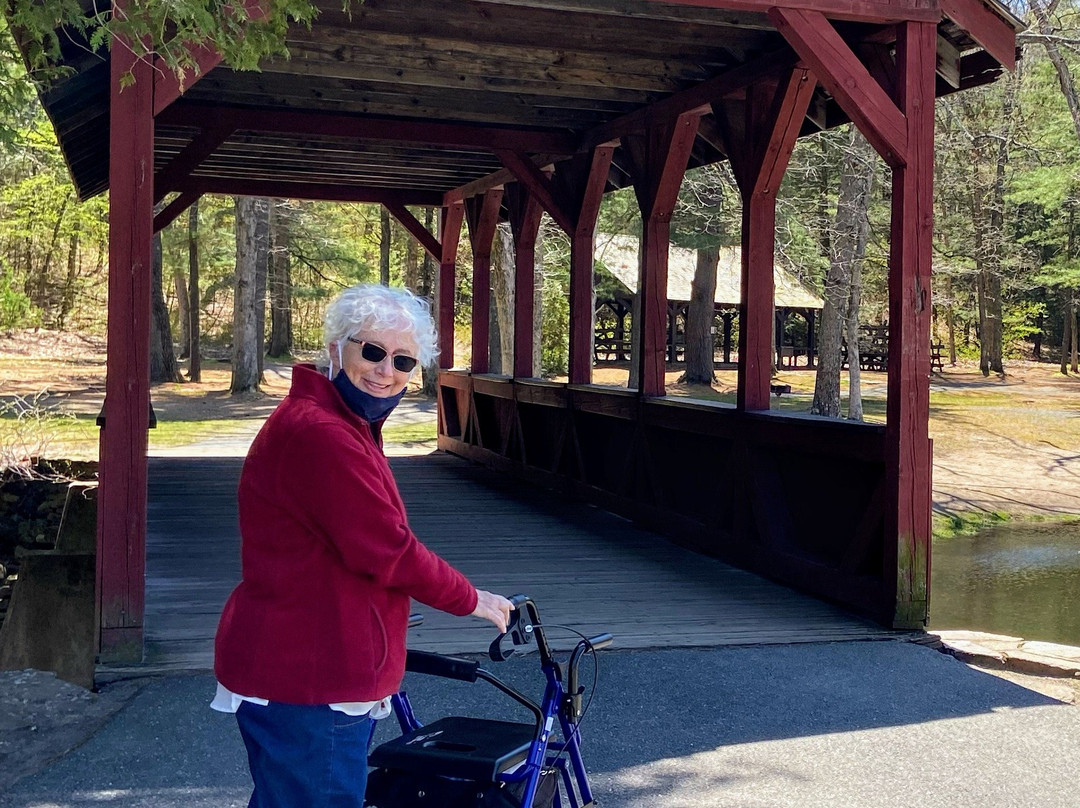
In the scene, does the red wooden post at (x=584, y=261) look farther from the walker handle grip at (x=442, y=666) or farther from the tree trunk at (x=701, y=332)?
the tree trunk at (x=701, y=332)

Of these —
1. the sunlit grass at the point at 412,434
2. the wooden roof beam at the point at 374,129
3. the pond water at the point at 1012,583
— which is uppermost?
the wooden roof beam at the point at 374,129

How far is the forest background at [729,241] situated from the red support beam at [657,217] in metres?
5.04

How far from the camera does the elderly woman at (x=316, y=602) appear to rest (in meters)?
2.45

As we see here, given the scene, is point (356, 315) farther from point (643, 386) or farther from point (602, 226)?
point (602, 226)

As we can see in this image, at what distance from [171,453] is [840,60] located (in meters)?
11.5

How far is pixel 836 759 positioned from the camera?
472 cm

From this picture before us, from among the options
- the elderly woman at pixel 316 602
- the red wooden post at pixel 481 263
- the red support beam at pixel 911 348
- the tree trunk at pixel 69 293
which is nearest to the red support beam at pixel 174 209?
the red wooden post at pixel 481 263

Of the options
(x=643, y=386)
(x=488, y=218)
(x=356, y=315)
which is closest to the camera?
(x=356, y=315)

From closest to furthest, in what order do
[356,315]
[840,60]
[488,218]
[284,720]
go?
[284,720] < [356,315] < [840,60] < [488,218]

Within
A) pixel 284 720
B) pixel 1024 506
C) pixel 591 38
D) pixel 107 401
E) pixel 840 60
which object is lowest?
pixel 1024 506

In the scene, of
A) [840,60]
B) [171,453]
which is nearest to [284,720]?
[840,60]

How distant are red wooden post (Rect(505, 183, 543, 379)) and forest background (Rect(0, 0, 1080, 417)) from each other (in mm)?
4786

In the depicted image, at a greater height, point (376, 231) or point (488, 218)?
point (376, 231)

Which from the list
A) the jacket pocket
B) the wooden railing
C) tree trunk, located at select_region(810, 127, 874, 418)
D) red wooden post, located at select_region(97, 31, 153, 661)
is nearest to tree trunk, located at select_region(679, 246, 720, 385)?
tree trunk, located at select_region(810, 127, 874, 418)
